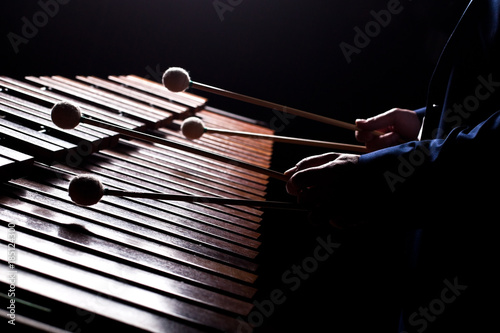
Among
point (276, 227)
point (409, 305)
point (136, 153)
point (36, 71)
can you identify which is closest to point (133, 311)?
point (409, 305)

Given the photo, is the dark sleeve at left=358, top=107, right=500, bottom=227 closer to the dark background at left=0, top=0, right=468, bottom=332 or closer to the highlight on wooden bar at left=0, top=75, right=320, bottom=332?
the highlight on wooden bar at left=0, top=75, right=320, bottom=332

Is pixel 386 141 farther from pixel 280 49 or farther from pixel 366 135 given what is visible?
pixel 280 49

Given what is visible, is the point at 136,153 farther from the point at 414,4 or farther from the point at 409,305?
the point at 414,4

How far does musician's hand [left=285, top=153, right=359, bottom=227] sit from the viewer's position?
1403 mm

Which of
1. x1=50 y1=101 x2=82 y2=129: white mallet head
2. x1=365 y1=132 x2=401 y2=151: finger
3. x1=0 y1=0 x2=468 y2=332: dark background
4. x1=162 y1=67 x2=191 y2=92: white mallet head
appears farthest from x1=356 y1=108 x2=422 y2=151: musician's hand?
x1=0 y1=0 x2=468 y2=332: dark background

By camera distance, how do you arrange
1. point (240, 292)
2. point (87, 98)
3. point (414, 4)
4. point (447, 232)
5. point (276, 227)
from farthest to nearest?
1. point (414, 4)
2. point (276, 227)
3. point (87, 98)
4. point (447, 232)
5. point (240, 292)

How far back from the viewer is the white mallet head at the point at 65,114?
1.82 m

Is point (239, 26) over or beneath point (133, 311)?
over

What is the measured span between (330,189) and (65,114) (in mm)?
1112

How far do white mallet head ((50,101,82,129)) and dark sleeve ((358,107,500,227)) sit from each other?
116cm

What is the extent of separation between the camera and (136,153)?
2.44m

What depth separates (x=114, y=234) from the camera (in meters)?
1.51

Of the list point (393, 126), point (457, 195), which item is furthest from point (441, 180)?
point (393, 126)

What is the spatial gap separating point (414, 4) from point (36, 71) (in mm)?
4650
